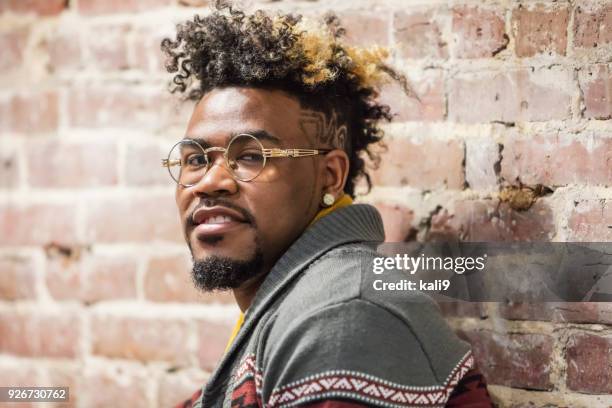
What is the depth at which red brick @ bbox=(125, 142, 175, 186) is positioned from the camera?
5.48 feet

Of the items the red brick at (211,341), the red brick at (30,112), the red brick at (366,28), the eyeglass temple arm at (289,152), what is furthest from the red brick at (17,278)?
the red brick at (366,28)

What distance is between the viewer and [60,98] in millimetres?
1759

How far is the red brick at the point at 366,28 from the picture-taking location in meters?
1.49

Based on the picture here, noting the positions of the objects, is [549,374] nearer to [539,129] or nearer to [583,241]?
[583,241]

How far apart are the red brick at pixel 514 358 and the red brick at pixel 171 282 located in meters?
0.59

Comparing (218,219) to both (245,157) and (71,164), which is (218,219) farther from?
(71,164)

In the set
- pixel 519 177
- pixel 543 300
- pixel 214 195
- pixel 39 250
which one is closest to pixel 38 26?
pixel 39 250

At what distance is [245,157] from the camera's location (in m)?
1.26

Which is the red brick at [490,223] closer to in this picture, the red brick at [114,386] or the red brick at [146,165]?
the red brick at [146,165]

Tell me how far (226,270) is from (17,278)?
0.79 meters

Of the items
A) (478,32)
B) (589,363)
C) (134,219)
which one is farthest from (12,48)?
(589,363)

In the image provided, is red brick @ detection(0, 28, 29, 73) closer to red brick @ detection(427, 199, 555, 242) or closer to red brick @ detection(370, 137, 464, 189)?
red brick @ detection(370, 137, 464, 189)

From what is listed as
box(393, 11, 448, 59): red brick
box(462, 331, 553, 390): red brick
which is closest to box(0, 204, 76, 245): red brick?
box(393, 11, 448, 59): red brick

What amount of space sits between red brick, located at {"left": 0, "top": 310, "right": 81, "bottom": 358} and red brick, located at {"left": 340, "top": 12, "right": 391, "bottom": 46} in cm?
92
